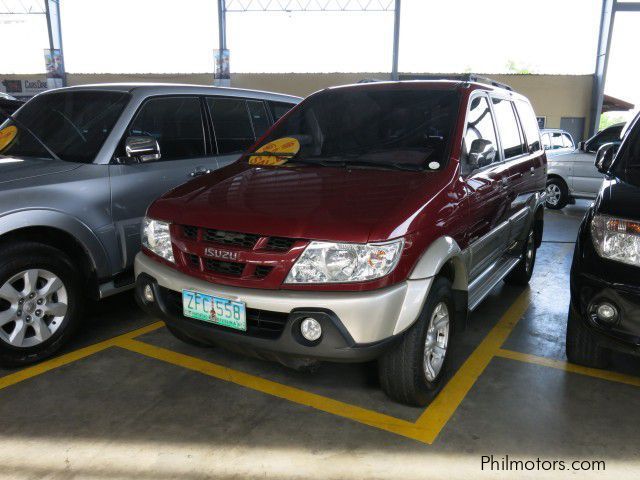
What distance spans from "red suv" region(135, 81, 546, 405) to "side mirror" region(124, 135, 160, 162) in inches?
23.0

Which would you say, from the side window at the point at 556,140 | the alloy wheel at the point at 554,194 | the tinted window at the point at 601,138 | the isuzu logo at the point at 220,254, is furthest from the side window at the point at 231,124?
the side window at the point at 556,140

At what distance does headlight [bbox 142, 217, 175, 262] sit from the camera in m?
2.69

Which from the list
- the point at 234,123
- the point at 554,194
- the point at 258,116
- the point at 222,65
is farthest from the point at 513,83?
the point at 234,123

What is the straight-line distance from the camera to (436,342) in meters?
2.75

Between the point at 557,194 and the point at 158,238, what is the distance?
8389 mm

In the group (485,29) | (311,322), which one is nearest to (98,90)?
(311,322)

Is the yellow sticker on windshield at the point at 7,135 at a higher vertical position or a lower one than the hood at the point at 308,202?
higher

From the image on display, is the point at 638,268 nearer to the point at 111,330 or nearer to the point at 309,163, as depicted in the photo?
the point at 309,163

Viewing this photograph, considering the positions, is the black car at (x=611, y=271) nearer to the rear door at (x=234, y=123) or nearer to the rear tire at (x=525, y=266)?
the rear tire at (x=525, y=266)

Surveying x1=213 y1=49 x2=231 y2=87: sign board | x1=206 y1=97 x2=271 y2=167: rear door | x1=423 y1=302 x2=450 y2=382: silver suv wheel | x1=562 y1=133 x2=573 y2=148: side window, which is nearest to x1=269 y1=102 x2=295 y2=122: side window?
x1=206 y1=97 x2=271 y2=167: rear door

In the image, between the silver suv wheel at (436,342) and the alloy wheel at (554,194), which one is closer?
the silver suv wheel at (436,342)

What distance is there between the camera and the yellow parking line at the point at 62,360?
2969 millimetres

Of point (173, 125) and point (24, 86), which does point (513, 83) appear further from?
point (24, 86)

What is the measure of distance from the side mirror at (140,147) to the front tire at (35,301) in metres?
0.78
